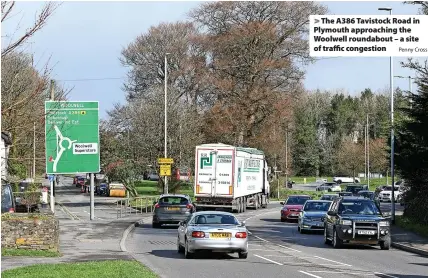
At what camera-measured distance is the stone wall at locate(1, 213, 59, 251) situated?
23.0 metres

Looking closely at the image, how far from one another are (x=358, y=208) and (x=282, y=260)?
6.44 m

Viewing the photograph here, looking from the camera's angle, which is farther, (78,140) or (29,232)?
(78,140)

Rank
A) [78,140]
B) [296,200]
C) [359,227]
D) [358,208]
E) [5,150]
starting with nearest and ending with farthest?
[5,150] < [359,227] < [358,208] < [78,140] < [296,200]

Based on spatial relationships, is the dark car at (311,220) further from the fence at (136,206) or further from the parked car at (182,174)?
the parked car at (182,174)

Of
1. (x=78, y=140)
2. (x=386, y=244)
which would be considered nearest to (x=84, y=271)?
(x=386, y=244)

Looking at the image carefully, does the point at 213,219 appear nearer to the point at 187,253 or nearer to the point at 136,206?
the point at 187,253

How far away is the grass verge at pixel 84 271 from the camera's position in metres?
16.1

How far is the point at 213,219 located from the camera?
22.8 metres

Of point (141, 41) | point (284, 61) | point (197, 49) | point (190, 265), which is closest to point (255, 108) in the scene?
point (284, 61)

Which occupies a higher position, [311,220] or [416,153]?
[416,153]

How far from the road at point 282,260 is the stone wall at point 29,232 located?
8.74 ft

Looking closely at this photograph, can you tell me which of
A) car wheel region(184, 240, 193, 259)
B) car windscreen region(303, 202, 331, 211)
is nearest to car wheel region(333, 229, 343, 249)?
car wheel region(184, 240, 193, 259)

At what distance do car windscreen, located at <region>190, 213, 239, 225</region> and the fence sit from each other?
913 inches

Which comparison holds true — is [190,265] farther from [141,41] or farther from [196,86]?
[141,41]
